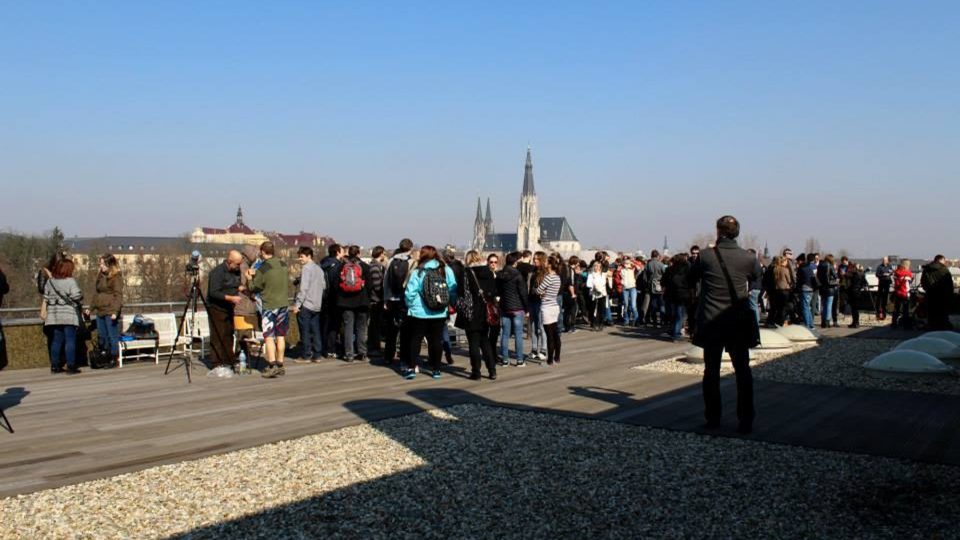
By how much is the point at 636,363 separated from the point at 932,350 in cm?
468

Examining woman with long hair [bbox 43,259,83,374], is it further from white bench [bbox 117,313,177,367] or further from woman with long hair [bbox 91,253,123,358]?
white bench [bbox 117,313,177,367]

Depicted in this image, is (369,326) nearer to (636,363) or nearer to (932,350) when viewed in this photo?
(636,363)

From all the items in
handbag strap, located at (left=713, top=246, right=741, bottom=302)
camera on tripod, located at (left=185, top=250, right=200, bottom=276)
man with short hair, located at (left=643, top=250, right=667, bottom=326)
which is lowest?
man with short hair, located at (left=643, top=250, right=667, bottom=326)

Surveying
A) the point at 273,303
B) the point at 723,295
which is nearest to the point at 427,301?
the point at 273,303

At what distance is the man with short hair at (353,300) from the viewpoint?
12148 mm

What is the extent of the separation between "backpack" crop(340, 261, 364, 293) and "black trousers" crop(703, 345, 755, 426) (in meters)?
6.38

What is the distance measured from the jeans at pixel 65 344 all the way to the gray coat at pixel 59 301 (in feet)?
0.37

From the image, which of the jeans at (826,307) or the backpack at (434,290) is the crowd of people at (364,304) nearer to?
the backpack at (434,290)

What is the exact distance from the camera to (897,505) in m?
4.95

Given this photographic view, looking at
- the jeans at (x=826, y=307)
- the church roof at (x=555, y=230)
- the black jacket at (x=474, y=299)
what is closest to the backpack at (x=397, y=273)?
the black jacket at (x=474, y=299)

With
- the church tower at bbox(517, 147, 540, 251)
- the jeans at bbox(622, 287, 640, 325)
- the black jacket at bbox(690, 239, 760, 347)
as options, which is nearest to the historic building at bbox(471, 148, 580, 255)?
the church tower at bbox(517, 147, 540, 251)

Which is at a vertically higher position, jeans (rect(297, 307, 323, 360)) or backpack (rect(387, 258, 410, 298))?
backpack (rect(387, 258, 410, 298))

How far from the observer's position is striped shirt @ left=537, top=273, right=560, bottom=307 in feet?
39.2

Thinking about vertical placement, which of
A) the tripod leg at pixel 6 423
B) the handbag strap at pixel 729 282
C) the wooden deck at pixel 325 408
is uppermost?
the handbag strap at pixel 729 282
